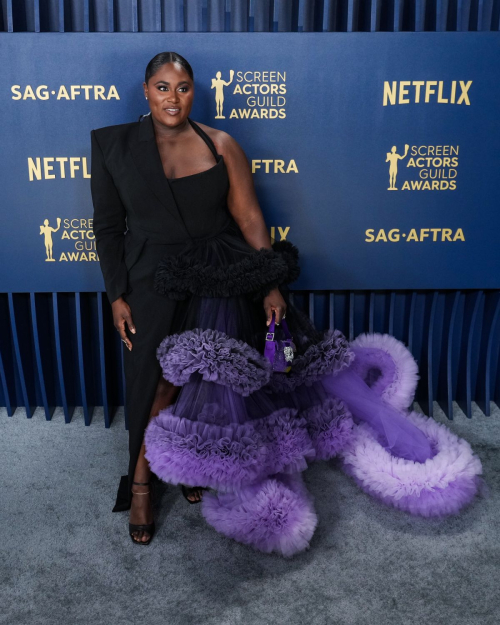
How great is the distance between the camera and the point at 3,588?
7.63 ft

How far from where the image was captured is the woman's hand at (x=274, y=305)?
2.55 metres

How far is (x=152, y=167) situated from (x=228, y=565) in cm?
151

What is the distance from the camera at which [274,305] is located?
2.55 metres

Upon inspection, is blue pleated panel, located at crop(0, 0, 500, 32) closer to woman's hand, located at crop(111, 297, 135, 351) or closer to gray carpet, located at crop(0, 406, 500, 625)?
woman's hand, located at crop(111, 297, 135, 351)

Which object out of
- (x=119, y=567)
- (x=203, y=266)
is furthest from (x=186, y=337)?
(x=119, y=567)

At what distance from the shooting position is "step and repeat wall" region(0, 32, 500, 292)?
2971mm

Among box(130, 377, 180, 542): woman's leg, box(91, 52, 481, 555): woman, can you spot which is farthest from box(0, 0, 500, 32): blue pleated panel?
box(130, 377, 180, 542): woman's leg

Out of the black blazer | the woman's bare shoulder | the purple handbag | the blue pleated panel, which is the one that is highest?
the blue pleated panel

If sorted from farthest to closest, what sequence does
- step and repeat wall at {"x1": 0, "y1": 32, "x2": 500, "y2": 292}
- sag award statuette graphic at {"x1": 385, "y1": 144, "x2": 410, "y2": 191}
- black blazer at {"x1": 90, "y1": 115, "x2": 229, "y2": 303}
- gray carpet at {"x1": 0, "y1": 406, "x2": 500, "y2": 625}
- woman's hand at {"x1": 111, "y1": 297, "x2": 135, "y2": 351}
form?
sag award statuette graphic at {"x1": 385, "y1": 144, "x2": 410, "y2": 191}, step and repeat wall at {"x1": 0, "y1": 32, "x2": 500, "y2": 292}, woman's hand at {"x1": 111, "y1": 297, "x2": 135, "y2": 351}, black blazer at {"x1": 90, "y1": 115, "x2": 229, "y2": 303}, gray carpet at {"x1": 0, "y1": 406, "x2": 500, "y2": 625}

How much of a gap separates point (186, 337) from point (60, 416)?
1513 mm

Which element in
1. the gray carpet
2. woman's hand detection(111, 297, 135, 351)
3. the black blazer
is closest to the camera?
the gray carpet

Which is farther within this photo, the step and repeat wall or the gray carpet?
the step and repeat wall

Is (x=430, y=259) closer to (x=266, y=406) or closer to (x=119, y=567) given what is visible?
(x=266, y=406)

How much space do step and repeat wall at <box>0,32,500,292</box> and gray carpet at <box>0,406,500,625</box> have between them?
41.5 inches
